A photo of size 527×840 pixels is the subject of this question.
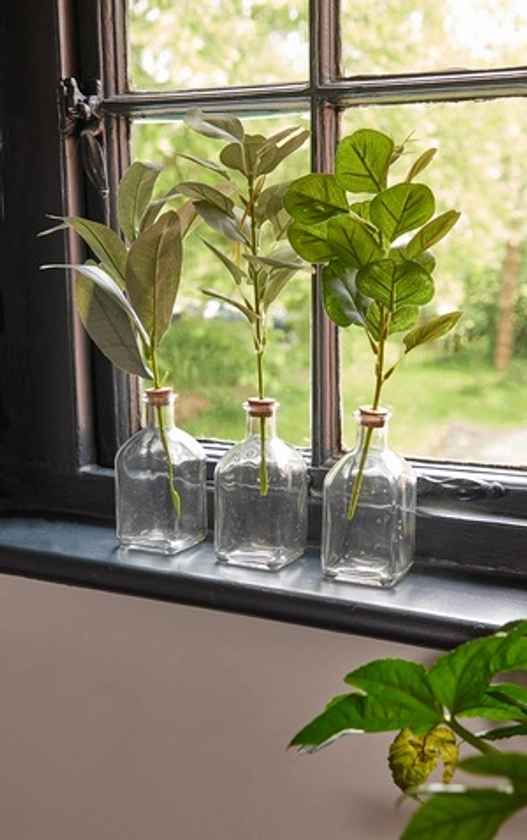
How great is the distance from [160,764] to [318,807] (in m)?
0.19

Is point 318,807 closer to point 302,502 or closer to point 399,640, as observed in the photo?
point 399,640

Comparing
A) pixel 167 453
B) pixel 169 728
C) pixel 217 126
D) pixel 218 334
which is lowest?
pixel 169 728

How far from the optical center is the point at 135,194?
1.16 metres

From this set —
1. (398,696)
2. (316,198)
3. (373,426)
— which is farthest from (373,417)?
(398,696)

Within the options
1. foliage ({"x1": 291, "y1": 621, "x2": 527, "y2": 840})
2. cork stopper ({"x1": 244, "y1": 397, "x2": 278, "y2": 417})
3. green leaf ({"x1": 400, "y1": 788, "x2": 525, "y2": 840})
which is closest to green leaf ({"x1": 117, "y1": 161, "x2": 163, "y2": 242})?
cork stopper ({"x1": 244, "y1": 397, "x2": 278, "y2": 417})

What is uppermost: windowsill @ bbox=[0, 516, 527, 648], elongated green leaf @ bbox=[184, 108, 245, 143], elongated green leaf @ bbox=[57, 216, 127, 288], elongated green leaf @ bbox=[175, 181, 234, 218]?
elongated green leaf @ bbox=[184, 108, 245, 143]

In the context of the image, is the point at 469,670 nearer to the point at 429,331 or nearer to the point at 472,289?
the point at 429,331

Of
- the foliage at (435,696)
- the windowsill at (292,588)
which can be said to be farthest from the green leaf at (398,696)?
the windowsill at (292,588)

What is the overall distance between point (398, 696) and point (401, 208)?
1.58 ft

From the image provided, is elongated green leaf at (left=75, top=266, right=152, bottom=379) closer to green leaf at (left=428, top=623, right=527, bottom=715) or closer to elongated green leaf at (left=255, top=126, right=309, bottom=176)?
elongated green leaf at (left=255, top=126, right=309, bottom=176)

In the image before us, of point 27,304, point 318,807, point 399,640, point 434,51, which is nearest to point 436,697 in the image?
point 399,640

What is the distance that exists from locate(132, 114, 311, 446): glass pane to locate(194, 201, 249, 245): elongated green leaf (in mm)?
130

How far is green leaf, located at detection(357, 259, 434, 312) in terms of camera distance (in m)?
0.99

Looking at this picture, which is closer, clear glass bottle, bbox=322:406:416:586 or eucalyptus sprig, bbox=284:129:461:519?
eucalyptus sprig, bbox=284:129:461:519
